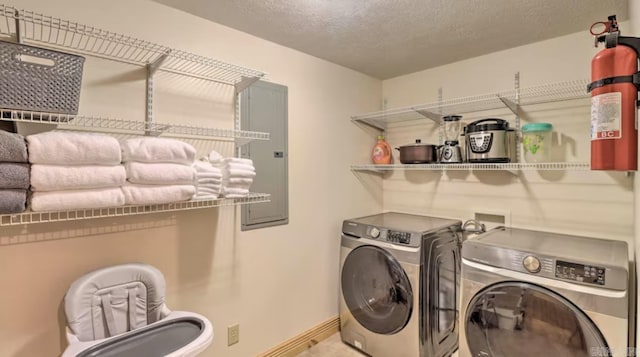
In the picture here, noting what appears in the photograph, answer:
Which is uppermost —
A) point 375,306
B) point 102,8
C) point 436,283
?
point 102,8

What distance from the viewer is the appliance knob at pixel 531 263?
1.52 m

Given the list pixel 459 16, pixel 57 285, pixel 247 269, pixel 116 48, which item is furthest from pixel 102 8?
pixel 459 16

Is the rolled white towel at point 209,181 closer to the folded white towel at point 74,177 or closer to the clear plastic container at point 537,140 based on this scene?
the folded white towel at point 74,177

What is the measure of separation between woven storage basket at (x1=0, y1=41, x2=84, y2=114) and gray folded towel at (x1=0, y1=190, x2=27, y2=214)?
284 mm

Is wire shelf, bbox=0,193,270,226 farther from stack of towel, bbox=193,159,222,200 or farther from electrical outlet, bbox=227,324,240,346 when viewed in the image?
electrical outlet, bbox=227,324,240,346

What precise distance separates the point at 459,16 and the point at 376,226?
1.41m

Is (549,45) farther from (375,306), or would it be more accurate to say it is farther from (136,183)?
(136,183)

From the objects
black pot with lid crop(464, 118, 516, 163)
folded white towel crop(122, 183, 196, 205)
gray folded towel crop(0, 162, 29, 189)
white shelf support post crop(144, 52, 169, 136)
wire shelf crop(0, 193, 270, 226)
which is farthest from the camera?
black pot with lid crop(464, 118, 516, 163)

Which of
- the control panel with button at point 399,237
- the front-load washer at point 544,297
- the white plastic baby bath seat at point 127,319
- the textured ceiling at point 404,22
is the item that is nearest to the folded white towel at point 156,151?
the white plastic baby bath seat at point 127,319

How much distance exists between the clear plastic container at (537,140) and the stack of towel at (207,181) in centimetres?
193

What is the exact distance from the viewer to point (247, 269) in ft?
6.68

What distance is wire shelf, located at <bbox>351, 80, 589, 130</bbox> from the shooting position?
Answer: 1.94 m

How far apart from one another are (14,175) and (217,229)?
0.99m

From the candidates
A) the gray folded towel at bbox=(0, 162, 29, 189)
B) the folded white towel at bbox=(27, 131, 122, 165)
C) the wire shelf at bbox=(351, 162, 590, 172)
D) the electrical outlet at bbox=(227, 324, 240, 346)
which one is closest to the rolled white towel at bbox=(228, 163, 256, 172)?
the folded white towel at bbox=(27, 131, 122, 165)
